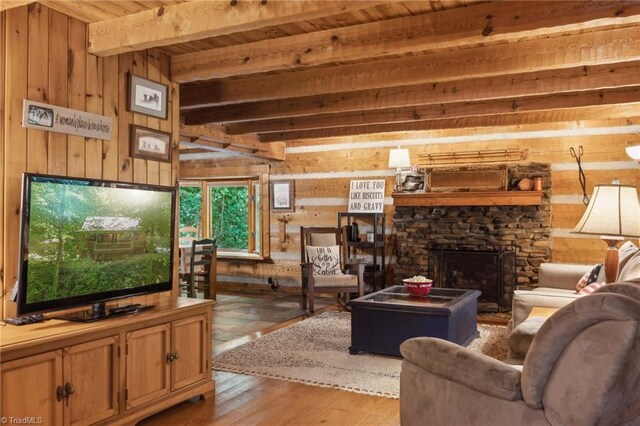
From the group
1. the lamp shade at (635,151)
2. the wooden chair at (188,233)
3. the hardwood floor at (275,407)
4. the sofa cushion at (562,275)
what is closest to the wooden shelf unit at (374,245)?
the sofa cushion at (562,275)

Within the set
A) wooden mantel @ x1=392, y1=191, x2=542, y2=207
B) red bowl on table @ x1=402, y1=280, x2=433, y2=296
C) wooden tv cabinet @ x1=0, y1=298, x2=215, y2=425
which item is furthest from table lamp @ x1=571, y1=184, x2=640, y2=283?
wooden mantel @ x1=392, y1=191, x2=542, y2=207

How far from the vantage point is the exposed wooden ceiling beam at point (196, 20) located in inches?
102

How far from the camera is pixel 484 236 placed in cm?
666

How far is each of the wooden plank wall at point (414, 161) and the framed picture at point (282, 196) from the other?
91 mm

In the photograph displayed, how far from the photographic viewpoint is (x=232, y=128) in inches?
267

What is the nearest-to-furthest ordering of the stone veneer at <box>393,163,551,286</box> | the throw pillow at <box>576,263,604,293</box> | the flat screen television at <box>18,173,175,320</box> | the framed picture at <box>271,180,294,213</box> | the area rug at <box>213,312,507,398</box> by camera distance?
the flat screen television at <box>18,173,175,320</box> → the area rug at <box>213,312,507,398</box> → the throw pillow at <box>576,263,604,293</box> → the stone veneer at <box>393,163,551,286</box> → the framed picture at <box>271,180,294,213</box>

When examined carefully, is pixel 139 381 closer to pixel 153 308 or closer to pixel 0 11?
pixel 153 308

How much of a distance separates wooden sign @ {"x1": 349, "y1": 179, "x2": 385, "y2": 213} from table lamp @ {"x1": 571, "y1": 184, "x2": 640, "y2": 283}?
4.13 m

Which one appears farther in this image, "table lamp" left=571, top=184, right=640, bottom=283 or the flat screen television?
"table lamp" left=571, top=184, right=640, bottom=283

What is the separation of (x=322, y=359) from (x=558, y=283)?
98.7 inches

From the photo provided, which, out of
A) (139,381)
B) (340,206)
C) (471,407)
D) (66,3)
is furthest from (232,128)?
(471,407)

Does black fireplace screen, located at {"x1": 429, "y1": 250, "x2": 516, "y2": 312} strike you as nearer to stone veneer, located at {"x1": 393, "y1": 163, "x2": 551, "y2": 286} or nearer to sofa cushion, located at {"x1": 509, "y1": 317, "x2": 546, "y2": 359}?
stone veneer, located at {"x1": 393, "y1": 163, "x2": 551, "y2": 286}

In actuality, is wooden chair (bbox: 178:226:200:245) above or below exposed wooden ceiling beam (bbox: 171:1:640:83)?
below

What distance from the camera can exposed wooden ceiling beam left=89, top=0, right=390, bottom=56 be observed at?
8.48 feet
